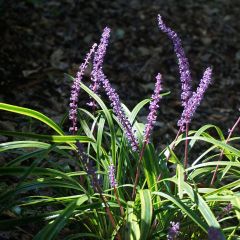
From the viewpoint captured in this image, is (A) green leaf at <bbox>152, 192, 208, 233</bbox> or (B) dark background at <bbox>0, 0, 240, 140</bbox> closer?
(A) green leaf at <bbox>152, 192, 208, 233</bbox>

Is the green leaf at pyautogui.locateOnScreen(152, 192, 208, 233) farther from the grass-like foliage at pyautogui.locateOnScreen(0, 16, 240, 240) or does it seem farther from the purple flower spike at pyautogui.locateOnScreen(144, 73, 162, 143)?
the purple flower spike at pyautogui.locateOnScreen(144, 73, 162, 143)

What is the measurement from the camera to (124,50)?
6.36 meters

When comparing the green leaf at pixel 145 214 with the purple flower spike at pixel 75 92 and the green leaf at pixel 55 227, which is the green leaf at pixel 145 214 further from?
the purple flower spike at pixel 75 92

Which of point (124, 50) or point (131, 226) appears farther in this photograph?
point (124, 50)

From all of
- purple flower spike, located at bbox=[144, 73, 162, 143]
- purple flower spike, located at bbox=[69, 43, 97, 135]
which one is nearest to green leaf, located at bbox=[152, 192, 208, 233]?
purple flower spike, located at bbox=[144, 73, 162, 143]

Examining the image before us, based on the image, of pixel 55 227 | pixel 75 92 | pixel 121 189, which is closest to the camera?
pixel 55 227

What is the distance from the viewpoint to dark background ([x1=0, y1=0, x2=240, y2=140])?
505 cm

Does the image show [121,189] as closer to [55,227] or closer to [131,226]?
[131,226]

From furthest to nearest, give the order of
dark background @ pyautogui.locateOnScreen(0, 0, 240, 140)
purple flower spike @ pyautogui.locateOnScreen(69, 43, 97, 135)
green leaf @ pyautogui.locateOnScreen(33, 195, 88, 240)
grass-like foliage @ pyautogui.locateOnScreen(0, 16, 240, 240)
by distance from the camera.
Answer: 1. dark background @ pyautogui.locateOnScreen(0, 0, 240, 140)
2. purple flower spike @ pyautogui.locateOnScreen(69, 43, 97, 135)
3. grass-like foliage @ pyautogui.locateOnScreen(0, 16, 240, 240)
4. green leaf @ pyautogui.locateOnScreen(33, 195, 88, 240)

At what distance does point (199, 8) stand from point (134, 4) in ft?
3.56

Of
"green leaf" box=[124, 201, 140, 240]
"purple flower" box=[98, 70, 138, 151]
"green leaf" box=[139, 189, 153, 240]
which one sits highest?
"purple flower" box=[98, 70, 138, 151]

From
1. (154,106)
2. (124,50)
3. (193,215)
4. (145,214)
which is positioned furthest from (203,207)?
(124,50)

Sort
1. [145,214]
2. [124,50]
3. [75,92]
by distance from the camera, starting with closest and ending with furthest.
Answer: [145,214] → [75,92] → [124,50]

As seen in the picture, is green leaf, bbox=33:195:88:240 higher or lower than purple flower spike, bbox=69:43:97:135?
lower
